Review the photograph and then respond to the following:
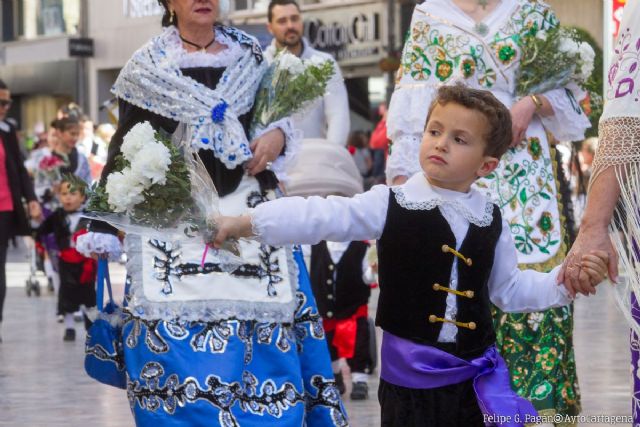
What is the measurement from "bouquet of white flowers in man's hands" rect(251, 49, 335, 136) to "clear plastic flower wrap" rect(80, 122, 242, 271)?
1108 mm

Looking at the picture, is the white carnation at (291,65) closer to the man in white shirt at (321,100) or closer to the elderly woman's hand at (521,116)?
the elderly woman's hand at (521,116)

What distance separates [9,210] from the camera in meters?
10.3

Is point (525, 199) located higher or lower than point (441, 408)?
higher

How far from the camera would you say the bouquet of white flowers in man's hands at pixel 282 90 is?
5391mm

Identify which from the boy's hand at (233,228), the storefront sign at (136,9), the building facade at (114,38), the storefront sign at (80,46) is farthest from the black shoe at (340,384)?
the storefront sign at (80,46)

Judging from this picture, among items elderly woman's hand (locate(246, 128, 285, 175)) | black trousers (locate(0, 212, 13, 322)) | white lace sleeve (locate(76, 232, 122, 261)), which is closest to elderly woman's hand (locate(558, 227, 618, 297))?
elderly woman's hand (locate(246, 128, 285, 175))

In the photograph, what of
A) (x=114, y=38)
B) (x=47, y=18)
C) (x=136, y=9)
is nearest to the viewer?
(x=136, y=9)

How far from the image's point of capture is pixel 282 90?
5.42 m

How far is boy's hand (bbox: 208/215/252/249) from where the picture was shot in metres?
3.74

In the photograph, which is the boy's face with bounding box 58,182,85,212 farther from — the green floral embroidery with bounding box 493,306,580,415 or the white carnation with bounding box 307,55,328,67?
the green floral embroidery with bounding box 493,306,580,415

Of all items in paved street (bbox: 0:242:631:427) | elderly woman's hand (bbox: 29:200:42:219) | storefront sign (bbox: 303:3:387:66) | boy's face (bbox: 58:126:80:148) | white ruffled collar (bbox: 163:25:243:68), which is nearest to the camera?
white ruffled collar (bbox: 163:25:243:68)

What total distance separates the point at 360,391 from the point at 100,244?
284cm

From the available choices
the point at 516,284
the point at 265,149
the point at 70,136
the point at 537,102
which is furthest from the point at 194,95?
the point at 70,136

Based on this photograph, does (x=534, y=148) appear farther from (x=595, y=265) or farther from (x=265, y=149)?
(x=595, y=265)
